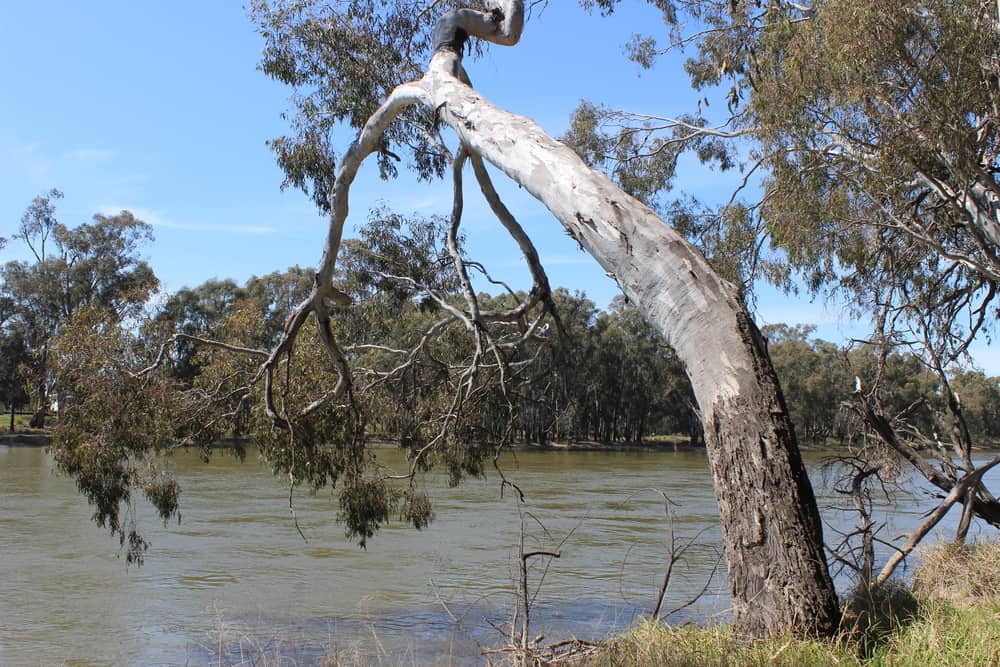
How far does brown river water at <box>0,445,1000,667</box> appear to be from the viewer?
6.21 m

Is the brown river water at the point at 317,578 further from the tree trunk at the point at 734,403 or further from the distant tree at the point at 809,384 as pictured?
the distant tree at the point at 809,384

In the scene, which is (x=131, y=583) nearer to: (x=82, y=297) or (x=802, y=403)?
(x=82, y=297)

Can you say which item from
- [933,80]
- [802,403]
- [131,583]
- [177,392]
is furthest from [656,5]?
[802,403]

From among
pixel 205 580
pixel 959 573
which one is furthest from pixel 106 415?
pixel 959 573

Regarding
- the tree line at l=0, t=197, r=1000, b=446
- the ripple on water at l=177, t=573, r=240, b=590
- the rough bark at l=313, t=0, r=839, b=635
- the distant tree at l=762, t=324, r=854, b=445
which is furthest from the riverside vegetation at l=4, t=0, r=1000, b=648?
the distant tree at l=762, t=324, r=854, b=445

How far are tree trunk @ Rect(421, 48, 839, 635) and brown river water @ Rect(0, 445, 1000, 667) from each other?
1029 mm

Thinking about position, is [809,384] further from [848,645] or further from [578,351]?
[848,645]

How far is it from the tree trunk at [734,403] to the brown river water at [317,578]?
1.03 metres

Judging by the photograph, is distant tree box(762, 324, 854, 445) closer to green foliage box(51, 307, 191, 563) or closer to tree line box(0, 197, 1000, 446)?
tree line box(0, 197, 1000, 446)

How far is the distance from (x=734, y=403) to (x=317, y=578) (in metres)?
7.06

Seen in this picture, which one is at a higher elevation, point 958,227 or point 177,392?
point 958,227

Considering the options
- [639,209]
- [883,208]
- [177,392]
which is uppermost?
[883,208]

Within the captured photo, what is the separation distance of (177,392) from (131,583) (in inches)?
130

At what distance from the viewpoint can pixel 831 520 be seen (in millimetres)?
12234
